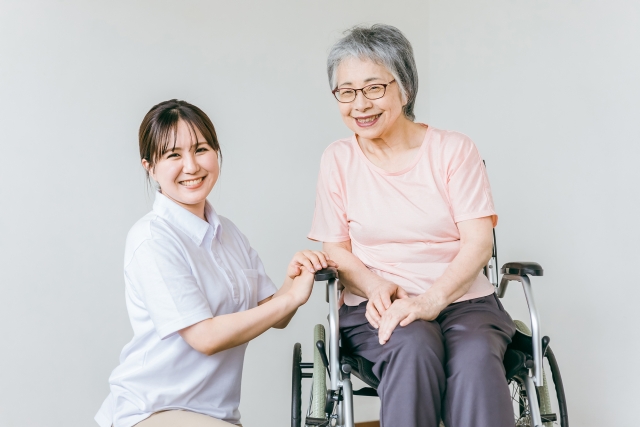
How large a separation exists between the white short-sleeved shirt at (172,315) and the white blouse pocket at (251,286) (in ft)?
0.06

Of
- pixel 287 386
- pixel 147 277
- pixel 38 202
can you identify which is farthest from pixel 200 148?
pixel 287 386

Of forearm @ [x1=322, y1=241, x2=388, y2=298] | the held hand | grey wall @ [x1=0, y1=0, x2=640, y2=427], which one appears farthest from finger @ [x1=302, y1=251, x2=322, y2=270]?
grey wall @ [x1=0, y1=0, x2=640, y2=427]

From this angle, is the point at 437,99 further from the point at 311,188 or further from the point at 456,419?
the point at 456,419

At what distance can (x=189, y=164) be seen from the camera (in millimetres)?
1539

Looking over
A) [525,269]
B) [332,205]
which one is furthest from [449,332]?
[332,205]

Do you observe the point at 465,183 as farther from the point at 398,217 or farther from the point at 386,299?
the point at 386,299

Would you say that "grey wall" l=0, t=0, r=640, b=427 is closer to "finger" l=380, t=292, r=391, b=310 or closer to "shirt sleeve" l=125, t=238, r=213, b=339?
"finger" l=380, t=292, r=391, b=310

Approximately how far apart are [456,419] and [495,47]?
Result: 2.01 m

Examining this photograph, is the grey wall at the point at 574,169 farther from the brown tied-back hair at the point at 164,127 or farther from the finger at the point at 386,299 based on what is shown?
the brown tied-back hair at the point at 164,127

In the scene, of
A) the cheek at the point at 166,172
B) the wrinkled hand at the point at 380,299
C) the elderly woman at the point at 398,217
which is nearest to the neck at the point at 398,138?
the elderly woman at the point at 398,217

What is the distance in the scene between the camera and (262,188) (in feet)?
9.73

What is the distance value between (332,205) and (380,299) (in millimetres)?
374

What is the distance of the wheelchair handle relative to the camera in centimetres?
164

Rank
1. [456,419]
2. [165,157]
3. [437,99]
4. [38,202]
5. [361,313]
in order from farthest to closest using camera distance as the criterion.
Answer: [437,99]
[38,202]
[361,313]
[165,157]
[456,419]
